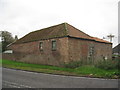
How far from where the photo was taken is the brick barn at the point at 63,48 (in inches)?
775

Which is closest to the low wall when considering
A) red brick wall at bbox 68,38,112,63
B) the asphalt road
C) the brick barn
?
the brick barn

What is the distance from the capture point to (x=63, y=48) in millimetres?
19703

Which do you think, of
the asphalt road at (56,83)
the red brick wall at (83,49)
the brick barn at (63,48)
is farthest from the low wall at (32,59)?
the asphalt road at (56,83)

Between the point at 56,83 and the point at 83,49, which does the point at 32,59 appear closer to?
the point at 83,49

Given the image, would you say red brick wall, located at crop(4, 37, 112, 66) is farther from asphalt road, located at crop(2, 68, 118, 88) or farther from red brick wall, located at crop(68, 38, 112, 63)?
asphalt road, located at crop(2, 68, 118, 88)

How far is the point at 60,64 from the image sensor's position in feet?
64.3

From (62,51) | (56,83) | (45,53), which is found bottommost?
(56,83)

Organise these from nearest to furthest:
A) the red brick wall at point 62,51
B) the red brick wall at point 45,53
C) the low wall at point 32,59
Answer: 1. the red brick wall at point 62,51
2. the red brick wall at point 45,53
3. the low wall at point 32,59

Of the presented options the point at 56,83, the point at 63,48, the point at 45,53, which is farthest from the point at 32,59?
the point at 56,83

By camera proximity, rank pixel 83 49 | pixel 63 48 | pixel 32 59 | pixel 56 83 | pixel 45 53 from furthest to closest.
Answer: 1. pixel 32 59
2. pixel 45 53
3. pixel 83 49
4. pixel 63 48
5. pixel 56 83

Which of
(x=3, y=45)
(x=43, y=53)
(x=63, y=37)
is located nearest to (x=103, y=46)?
(x=63, y=37)

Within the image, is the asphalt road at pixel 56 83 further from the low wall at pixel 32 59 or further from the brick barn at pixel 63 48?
the low wall at pixel 32 59

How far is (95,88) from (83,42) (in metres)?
14.5

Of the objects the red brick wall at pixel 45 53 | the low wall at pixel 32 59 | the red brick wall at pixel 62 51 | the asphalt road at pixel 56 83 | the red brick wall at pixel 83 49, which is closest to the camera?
the asphalt road at pixel 56 83
